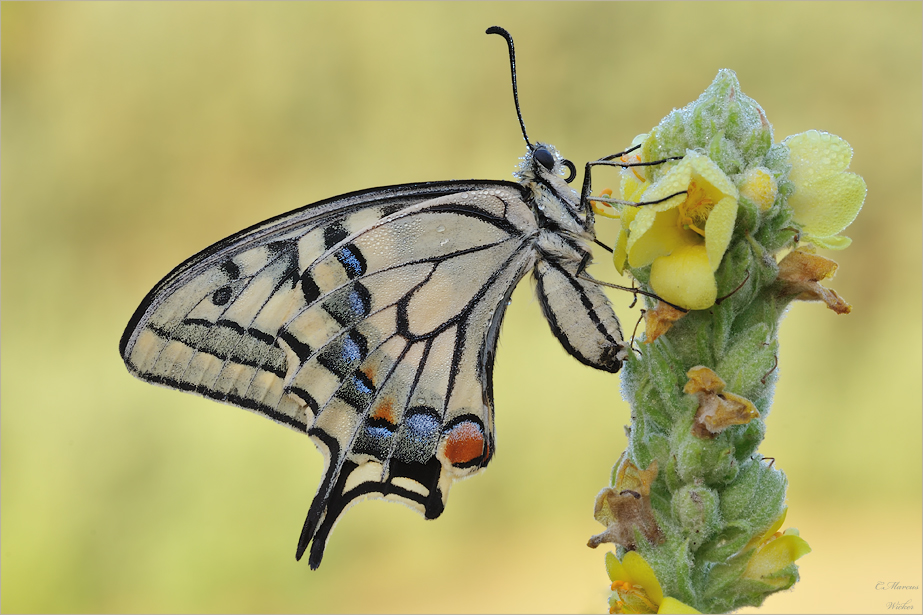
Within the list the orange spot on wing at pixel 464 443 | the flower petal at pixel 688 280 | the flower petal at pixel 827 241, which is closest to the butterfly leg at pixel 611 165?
the flower petal at pixel 688 280

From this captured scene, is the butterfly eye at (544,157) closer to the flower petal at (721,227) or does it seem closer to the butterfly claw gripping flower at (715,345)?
the butterfly claw gripping flower at (715,345)

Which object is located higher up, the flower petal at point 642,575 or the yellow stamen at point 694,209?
the yellow stamen at point 694,209

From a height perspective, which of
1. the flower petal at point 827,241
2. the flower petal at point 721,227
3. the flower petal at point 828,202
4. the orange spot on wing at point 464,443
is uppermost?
the flower petal at point 828,202

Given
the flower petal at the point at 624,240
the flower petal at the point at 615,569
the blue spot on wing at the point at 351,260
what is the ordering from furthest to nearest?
the blue spot on wing at the point at 351,260, the flower petal at the point at 624,240, the flower petal at the point at 615,569

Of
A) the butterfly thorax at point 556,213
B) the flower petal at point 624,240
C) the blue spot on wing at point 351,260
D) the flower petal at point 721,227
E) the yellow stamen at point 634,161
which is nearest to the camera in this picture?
the flower petal at point 721,227

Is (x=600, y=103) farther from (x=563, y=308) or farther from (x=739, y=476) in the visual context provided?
(x=739, y=476)

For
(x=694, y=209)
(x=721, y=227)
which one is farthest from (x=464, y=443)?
(x=721, y=227)

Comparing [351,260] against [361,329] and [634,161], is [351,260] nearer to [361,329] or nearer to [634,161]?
[361,329]

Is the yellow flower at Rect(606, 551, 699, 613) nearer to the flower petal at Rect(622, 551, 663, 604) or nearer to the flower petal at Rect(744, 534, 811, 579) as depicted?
the flower petal at Rect(622, 551, 663, 604)

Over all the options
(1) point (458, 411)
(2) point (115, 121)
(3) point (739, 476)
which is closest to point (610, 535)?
(3) point (739, 476)
